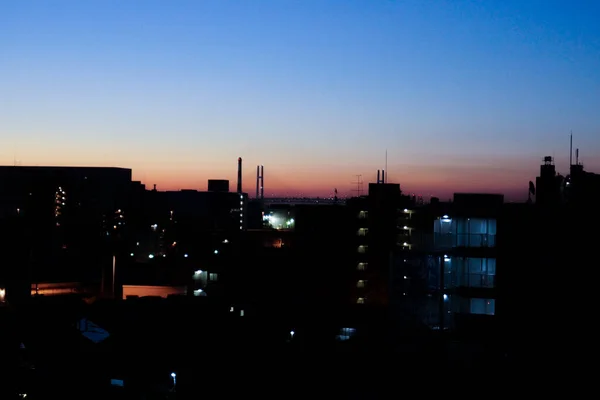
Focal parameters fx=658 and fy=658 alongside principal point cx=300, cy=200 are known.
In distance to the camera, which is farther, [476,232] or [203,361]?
[476,232]

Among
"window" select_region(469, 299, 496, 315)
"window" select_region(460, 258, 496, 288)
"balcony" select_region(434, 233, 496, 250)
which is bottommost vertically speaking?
"window" select_region(469, 299, 496, 315)

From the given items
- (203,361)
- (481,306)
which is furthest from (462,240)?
(203,361)

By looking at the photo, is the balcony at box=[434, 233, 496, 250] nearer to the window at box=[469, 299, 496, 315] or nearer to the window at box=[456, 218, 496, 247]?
the window at box=[456, 218, 496, 247]

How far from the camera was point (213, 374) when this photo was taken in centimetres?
653

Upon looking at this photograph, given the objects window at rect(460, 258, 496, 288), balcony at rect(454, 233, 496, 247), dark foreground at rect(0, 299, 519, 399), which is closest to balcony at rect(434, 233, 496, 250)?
balcony at rect(454, 233, 496, 247)

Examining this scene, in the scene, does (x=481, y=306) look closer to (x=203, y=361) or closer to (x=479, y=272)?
(x=479, y=272)

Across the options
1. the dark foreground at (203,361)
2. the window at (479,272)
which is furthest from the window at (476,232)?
the dark foreground at (203,361)

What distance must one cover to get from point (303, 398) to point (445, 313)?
471 centimetres

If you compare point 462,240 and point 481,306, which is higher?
point 462,240

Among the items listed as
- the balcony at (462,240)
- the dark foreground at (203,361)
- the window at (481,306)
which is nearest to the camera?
the dark foreground at (203,361)

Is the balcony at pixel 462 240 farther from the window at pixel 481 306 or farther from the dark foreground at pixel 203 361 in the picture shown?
the dark foreground at pixel 203 361

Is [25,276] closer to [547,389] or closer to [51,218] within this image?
[547,389]

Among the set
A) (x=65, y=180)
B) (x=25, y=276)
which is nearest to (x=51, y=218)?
(x=65, y=180)

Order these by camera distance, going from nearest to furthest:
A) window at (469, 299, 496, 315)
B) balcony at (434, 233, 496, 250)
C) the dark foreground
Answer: the dark foreground
window at (469, 299, 496, 315)
balcony at (434, 233, 496, 250)
